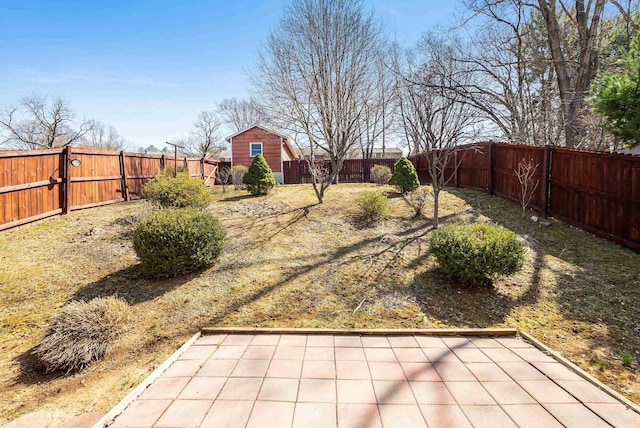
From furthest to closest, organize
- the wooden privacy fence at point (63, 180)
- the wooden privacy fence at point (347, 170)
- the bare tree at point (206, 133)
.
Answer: the bare tree at point (206, 133)
the wooden privacy fence at point (347, 170)
the wooden privacy fence at point (63, 180)

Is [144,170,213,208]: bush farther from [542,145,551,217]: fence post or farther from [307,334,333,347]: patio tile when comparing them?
[542,145,551,217]: fence post

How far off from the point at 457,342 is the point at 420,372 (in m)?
0.77

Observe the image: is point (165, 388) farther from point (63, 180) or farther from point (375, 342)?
point (63, 180)

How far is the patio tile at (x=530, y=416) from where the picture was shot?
192 cm

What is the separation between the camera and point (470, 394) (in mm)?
2227

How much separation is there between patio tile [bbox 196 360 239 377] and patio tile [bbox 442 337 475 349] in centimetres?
207

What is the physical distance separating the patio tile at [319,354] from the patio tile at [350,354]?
0.07 meters

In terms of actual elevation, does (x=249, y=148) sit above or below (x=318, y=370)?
above

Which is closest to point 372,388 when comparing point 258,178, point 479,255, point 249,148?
point 479,255

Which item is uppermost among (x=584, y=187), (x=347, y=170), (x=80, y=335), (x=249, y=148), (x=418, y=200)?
(x=249, y=148)

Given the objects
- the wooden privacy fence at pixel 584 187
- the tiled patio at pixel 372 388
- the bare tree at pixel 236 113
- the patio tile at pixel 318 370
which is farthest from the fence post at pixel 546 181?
the bare tree at pixel 236 113

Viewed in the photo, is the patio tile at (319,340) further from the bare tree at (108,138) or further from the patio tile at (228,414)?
the bare tree at (108,138)

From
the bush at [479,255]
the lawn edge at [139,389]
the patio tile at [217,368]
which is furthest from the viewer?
the bush at [479,255]

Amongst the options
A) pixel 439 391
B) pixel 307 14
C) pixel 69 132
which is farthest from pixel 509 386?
pixel 69 132
